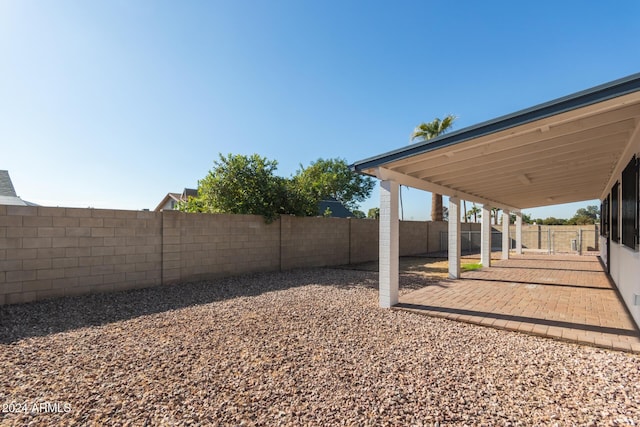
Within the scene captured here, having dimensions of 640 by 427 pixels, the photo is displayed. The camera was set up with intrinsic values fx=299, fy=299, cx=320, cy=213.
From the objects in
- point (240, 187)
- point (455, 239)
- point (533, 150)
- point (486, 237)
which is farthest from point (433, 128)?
point (533, 150)

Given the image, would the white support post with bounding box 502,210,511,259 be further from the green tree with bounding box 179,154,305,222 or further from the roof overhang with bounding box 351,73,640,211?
the green tree with bounding box 179,154,305,222

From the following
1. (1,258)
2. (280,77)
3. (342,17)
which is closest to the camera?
(1,258)

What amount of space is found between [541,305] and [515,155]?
8.76 ft

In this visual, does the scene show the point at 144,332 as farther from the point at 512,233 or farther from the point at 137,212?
the point at 512,233

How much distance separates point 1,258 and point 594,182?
44.5ft

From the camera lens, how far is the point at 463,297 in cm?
592

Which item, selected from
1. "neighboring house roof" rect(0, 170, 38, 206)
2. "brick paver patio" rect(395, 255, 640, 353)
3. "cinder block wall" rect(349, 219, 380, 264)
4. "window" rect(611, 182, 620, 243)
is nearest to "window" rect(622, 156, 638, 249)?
"brick paver patio" rect(395, 255, 640, 353)

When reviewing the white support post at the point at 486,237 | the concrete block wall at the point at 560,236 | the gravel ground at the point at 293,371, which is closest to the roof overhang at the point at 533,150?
the white support post at the point at 486,237

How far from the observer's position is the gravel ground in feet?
7.12

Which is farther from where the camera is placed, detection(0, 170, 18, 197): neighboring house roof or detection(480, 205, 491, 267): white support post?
detection(0, 170, 18, 197): neighboring house roof

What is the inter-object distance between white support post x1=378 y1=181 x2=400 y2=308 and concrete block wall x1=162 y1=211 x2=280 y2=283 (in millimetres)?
4462

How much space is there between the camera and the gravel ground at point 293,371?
2.17m

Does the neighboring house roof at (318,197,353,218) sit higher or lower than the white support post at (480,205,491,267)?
higher

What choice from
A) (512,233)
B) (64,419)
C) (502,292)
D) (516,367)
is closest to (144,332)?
(64,419)
